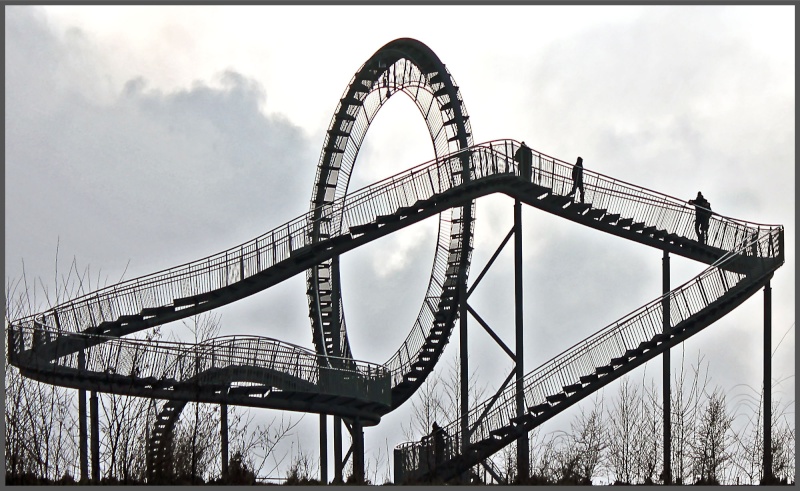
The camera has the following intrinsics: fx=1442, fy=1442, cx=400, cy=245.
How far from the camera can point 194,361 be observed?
2664 cm

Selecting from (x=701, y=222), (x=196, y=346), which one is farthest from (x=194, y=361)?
(x=701, y=222)

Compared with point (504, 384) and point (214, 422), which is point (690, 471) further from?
point (214, 422)

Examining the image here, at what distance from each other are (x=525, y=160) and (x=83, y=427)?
11.7m

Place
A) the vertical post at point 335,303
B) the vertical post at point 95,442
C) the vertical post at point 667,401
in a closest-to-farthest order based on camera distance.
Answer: the vertical post at point 95,442 < the vertical post at point 667,401 < the vertical post at point 335,303

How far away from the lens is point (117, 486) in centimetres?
1845

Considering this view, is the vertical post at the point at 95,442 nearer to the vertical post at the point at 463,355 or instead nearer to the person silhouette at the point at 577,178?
the vertical post at the point at 463,355

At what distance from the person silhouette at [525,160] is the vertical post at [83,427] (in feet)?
33.0

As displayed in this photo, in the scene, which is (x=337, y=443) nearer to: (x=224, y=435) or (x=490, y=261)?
(x=490, y=261)

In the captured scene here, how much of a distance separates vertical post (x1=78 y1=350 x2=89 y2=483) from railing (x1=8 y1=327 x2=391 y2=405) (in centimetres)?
6

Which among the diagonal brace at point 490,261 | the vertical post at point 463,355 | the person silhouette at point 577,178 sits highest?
the person silhouette at point 577,178

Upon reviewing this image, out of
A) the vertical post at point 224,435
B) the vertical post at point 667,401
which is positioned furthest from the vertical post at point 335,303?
the vertical post at point 667,401

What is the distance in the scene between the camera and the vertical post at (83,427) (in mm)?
21059

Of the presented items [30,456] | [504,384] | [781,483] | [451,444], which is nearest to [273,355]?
[451,444]

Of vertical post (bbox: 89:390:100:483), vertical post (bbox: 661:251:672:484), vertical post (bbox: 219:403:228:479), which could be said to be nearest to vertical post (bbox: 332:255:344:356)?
vertical post (bbox: 219:403:228:479)
